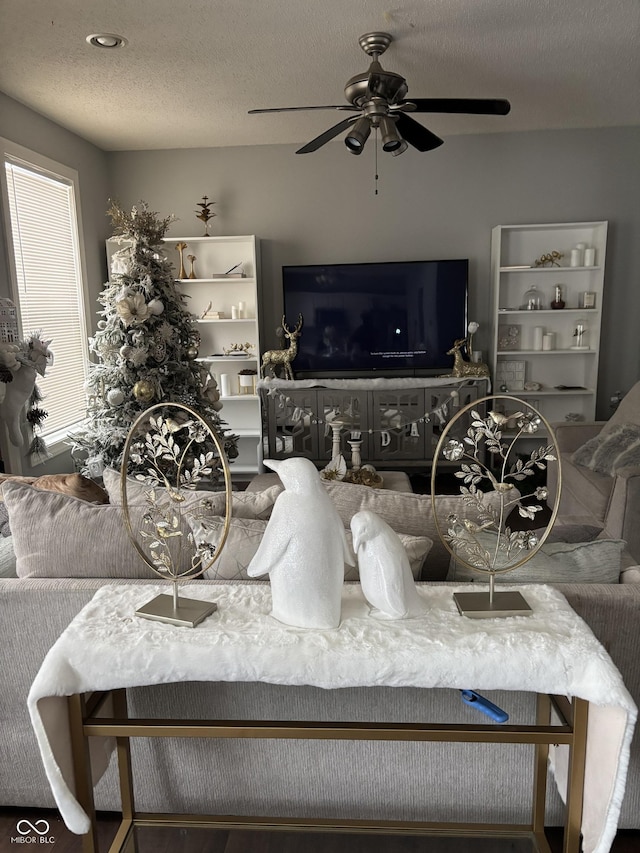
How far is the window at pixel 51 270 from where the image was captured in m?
3.85

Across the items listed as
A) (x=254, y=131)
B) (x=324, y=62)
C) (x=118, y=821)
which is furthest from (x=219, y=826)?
(x=254, y=131)

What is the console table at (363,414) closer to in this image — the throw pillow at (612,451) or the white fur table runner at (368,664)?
the throw pillow at (612,451)

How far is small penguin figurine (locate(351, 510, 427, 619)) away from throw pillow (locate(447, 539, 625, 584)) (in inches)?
11.1

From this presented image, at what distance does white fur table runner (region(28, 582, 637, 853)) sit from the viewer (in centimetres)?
114

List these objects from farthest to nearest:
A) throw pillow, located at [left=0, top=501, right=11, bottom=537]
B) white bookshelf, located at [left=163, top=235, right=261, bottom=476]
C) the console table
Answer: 1. white bookshelf, located at [left=163, top=235, right=261, bottom=476]
2. the console table
3. throw pillow, located at [left=0, top=501, right=11, bottom=537]

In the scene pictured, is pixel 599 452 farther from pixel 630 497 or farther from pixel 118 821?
pixel 118 821

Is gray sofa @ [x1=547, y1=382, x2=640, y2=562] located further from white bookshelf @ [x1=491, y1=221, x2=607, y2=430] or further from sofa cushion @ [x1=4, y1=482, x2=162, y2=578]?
sofa cushion @ [x1=4, y1=482, x2=162, y2=578]

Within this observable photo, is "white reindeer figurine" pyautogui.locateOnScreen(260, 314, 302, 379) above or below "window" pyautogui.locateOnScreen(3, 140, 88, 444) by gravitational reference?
below

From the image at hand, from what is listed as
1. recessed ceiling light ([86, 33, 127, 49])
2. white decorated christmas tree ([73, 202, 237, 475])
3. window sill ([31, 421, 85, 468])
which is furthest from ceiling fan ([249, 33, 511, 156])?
window sill ([31, 421, 85, 468])

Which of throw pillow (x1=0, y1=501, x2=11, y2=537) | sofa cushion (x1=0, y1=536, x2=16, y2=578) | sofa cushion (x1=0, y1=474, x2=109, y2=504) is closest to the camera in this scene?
sofa cushion (x1=0, y1=536, x2=16, y2=578)

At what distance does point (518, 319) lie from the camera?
5.12 m

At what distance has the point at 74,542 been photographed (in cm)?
156

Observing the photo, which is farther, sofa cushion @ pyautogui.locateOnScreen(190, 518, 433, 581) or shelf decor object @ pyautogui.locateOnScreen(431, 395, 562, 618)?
sofa cushion @ pyautogui.locateOnScreen(190, 518, 433, 581)

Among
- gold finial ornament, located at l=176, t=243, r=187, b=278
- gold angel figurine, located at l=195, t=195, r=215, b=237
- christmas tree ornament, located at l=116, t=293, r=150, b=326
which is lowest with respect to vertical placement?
christmas tree ornament, located at l=116, t=293, r=150, b=326
